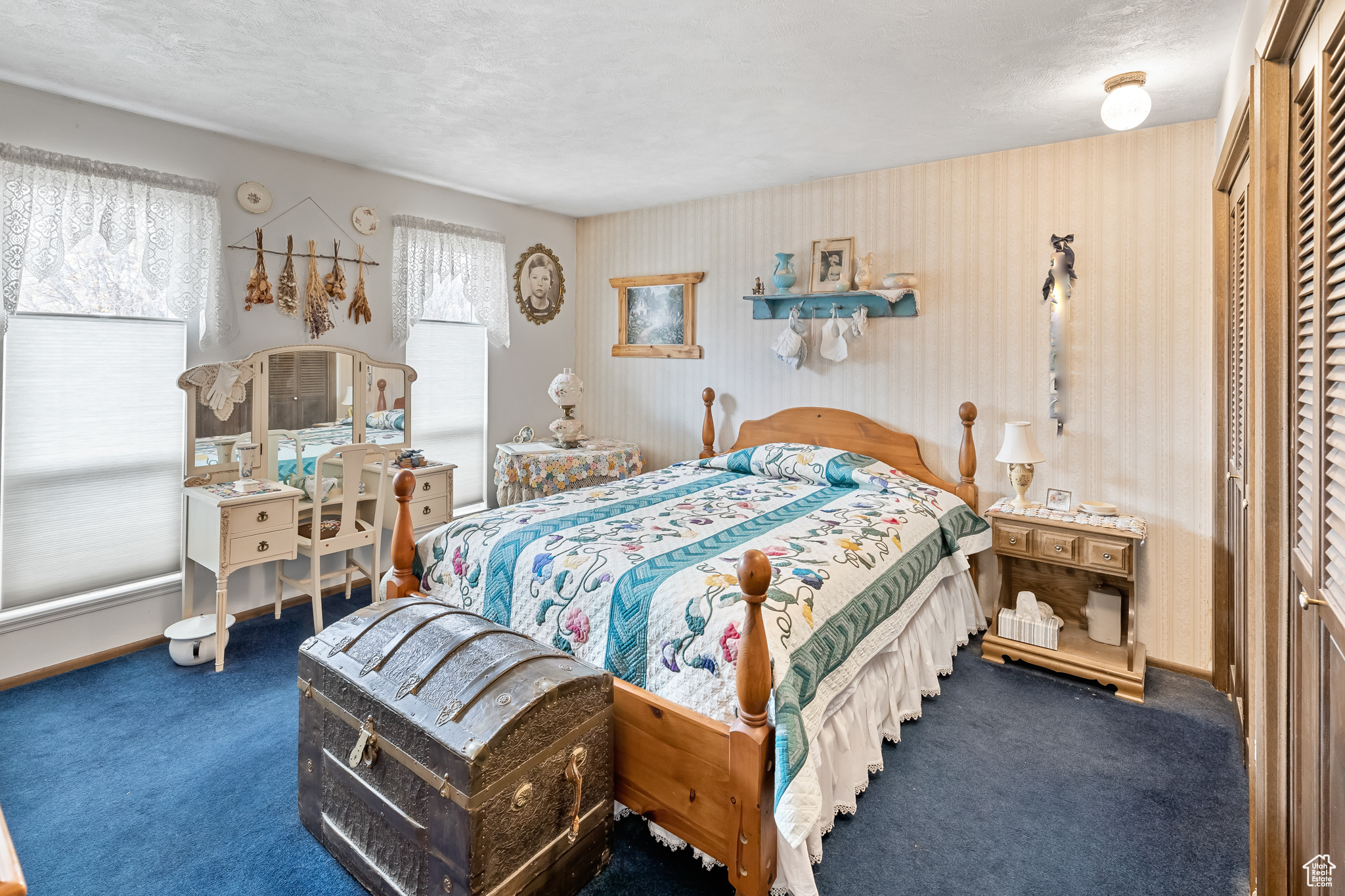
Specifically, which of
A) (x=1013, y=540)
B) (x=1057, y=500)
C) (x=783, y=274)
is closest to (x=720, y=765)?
(x=1013, y=540)

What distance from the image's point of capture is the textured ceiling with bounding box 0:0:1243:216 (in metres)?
2.14


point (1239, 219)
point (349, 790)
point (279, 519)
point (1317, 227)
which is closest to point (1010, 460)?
point (1239, 219)

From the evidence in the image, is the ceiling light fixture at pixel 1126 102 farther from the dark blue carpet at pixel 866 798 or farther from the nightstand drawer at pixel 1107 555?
the dark blue carpet at pixel 866 798

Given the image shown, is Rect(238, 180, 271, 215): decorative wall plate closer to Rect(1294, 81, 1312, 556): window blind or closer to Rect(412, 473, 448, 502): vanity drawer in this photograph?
Rect(412, 473, 448, 502): vanity drawer

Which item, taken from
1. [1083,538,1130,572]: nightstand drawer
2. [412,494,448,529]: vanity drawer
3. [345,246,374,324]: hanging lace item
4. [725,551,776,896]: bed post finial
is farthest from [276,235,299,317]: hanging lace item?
[1083,538,1130,572]: nightstand drawer

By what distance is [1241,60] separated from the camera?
2164 millimetres

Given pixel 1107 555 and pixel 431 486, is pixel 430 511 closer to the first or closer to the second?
pixel 431 486

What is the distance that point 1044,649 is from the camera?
9.84 ft

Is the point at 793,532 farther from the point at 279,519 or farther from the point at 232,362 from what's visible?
the point at 232,362

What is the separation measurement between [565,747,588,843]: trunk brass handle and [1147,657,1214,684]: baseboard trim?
2.89 metres

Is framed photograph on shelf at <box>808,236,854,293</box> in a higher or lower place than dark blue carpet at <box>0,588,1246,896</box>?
higher

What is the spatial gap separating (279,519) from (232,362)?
0.88 meters

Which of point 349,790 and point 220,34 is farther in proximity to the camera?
point 220,34

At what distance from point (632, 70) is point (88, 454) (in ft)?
9.89
